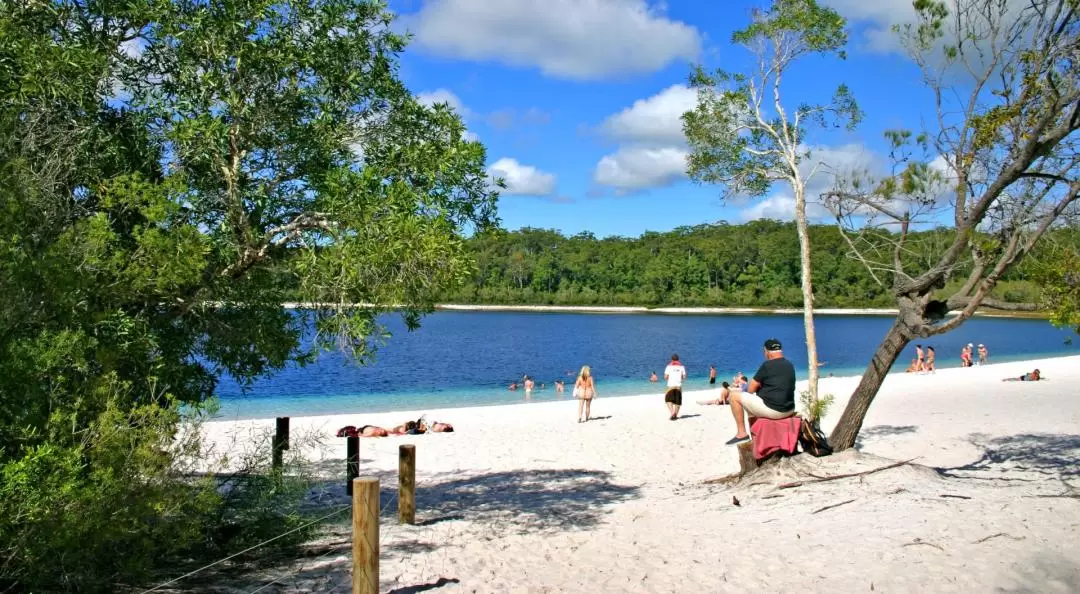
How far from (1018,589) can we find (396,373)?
3740 centimetres

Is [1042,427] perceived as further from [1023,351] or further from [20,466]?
[1023,351]

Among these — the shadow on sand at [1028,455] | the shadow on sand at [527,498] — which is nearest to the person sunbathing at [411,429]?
the shadow on sand at [527,498]

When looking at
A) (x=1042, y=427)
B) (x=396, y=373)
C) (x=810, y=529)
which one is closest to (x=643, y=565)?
(x=810, y=529)

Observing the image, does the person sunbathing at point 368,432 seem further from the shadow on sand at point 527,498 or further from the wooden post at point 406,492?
the wooden post at point 406,492

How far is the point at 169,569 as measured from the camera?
266 inches

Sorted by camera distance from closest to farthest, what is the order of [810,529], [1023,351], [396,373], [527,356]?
[810,529], [396,373], [527,356], [1023,351]

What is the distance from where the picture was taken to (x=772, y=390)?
9.72 m

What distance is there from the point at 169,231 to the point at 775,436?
24.8 feet

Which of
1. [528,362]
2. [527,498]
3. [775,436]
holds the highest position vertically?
[775,436]

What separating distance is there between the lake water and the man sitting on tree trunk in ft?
15.3

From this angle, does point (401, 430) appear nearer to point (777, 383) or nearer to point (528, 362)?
point (777, 383)

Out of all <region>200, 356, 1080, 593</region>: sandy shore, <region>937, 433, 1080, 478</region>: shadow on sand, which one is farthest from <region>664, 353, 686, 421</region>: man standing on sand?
<region>937, 433, 1080, 478</region>: shadow on sand

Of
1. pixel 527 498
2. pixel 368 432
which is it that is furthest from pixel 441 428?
pixel 527 498

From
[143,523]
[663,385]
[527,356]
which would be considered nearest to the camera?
[143,523]
